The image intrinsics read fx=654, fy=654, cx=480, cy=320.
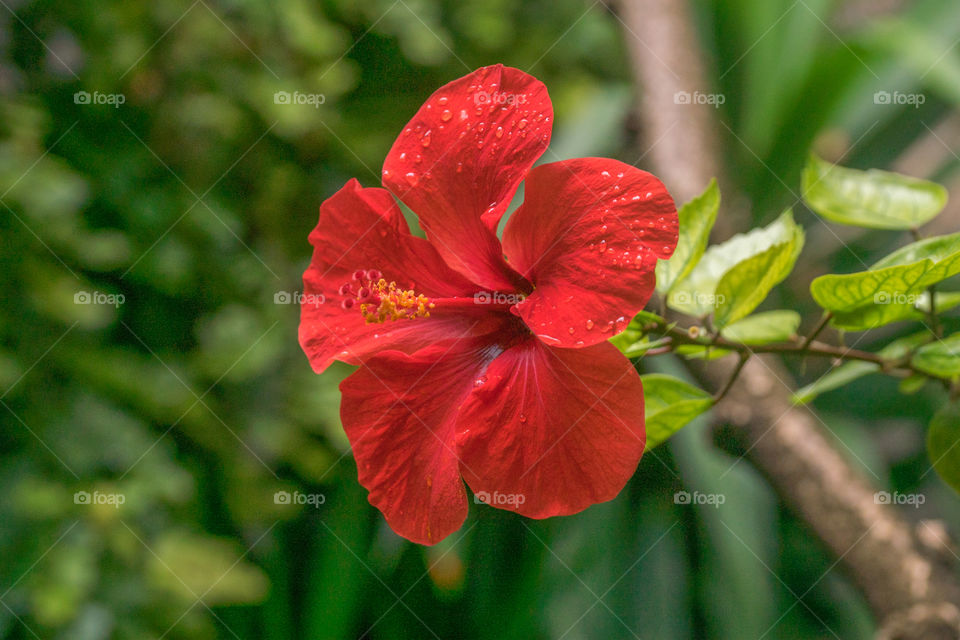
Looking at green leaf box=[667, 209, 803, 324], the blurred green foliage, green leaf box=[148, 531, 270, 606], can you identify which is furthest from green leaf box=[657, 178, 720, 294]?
green leaf box=[148, 531, 270, 606]

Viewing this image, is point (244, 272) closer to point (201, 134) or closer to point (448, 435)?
point (201, 134)

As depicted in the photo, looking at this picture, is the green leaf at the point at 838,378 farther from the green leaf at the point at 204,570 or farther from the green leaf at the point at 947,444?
the green leaf at the point at 204,570

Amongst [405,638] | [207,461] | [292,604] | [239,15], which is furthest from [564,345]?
[239,15]

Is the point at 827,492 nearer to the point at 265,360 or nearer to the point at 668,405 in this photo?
the point at 668,405

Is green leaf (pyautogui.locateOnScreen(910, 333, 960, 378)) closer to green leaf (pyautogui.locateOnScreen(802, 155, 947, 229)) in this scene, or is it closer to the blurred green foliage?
green leaf (pyautogui.locateOnScreen(802, 155, 947, 229))

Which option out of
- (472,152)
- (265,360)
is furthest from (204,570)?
(472,152)

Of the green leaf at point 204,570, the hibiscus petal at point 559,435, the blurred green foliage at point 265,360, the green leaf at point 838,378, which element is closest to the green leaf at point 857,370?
the green leaf at point 838,378
